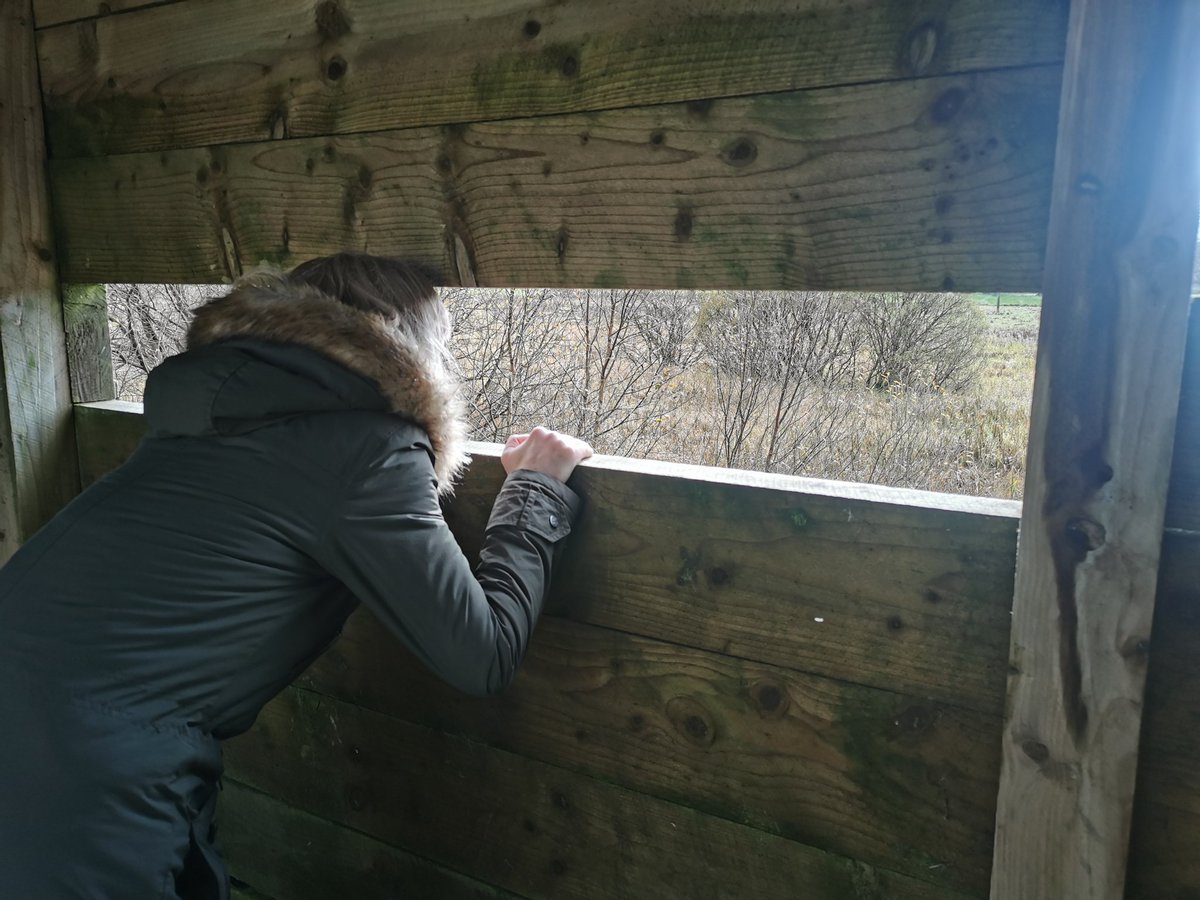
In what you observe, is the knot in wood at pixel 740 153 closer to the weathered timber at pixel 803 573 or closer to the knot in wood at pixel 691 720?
the weathered timber at pixel 803 573

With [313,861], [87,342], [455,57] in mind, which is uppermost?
[455,57]

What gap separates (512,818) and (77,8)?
2050 mm

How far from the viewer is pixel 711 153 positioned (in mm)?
1373

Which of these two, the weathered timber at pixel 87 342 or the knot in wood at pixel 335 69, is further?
the weathered timber at pixel 87 342

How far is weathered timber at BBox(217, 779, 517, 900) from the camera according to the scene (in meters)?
1.97

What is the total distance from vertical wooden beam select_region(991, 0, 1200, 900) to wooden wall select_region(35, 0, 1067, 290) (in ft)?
0.25

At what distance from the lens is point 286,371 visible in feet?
4.76

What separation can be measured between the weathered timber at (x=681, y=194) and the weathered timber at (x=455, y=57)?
33 millimetres

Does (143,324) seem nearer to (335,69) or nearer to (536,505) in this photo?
(335,69)

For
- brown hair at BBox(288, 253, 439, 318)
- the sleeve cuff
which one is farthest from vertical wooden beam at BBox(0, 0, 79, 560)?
the sleeve cuff

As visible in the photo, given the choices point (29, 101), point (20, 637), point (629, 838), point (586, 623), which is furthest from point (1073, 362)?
point (29, 101)

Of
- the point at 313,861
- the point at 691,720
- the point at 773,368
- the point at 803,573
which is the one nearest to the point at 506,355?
the point at 773,368

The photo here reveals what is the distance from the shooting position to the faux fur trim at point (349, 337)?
1468 mm

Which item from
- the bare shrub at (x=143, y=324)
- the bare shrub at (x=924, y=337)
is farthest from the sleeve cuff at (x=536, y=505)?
the bare shrub at (x=143, y=324)
